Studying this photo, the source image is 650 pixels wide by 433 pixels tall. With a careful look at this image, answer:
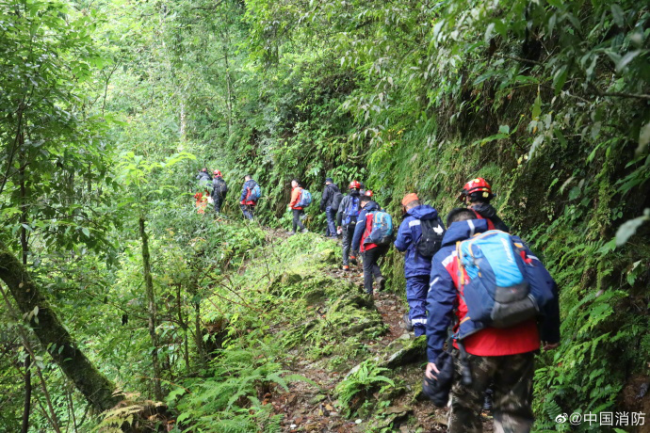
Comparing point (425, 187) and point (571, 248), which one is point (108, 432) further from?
point (425, 187)

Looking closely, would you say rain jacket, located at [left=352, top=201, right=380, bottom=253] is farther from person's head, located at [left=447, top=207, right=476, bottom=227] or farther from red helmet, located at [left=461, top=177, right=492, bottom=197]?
person's head, located at [left=447, top=207, right=476, bottom=227]

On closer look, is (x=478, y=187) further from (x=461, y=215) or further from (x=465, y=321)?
(x=465, y=321)

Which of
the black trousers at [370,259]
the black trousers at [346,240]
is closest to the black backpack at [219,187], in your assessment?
the black trousers at [346,240]

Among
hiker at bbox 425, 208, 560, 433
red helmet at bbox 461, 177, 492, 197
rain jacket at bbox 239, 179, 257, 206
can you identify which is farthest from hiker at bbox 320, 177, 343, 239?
hiker at bbox 425, 208, 560, 433

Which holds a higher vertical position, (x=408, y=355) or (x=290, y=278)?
(x=290, y=278)

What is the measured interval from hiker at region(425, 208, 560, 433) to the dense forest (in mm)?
779

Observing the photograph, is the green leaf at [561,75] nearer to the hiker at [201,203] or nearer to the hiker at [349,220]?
the hiker at [201,203]

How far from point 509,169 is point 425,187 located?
7.31 feet

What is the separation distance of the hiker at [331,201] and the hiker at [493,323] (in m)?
10.1

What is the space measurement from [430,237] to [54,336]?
16.6 ft

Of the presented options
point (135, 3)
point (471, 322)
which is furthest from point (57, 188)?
point (135, 3)

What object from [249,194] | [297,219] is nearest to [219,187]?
[249,194]

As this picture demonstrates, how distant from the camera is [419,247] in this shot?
5.73 meters

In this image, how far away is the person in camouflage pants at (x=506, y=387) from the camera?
9.27ft
